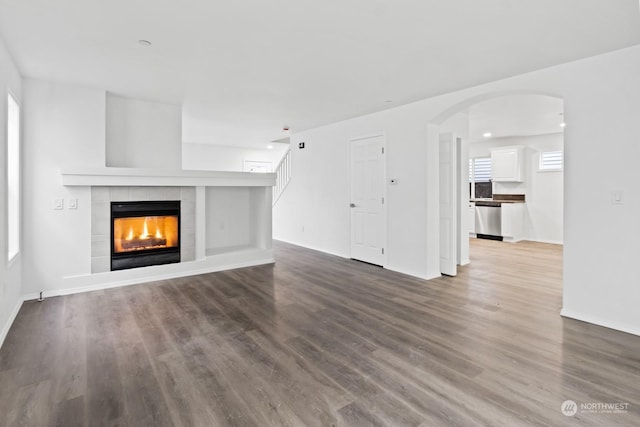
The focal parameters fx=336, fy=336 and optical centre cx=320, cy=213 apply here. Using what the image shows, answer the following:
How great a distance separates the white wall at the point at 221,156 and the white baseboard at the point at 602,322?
7.95 m

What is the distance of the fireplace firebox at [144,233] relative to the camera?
14.9ft

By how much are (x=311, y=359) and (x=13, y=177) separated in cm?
370

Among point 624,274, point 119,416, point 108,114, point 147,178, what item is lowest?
point 119,416

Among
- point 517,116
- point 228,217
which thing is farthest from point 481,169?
point 228,217

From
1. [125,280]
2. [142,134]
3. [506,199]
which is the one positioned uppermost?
[142,134]

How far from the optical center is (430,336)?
2.93m

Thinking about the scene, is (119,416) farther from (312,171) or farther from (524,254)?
(524,254)

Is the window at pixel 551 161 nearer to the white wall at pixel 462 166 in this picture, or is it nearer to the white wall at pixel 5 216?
the white wall at pixel 462 166

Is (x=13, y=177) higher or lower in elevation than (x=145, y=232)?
higher

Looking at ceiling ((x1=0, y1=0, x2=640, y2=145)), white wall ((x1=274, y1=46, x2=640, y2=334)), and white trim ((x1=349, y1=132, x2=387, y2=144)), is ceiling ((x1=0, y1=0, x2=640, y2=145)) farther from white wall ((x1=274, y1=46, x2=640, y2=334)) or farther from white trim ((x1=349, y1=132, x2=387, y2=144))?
white trim ((x1=349, y1=132, x2=387, y2=144))

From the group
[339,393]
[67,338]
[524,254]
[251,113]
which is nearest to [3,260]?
[67,338]

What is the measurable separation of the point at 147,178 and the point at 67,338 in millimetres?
2289

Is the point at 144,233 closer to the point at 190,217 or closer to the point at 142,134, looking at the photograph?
the point at 190,217

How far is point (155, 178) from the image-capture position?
4641mm
